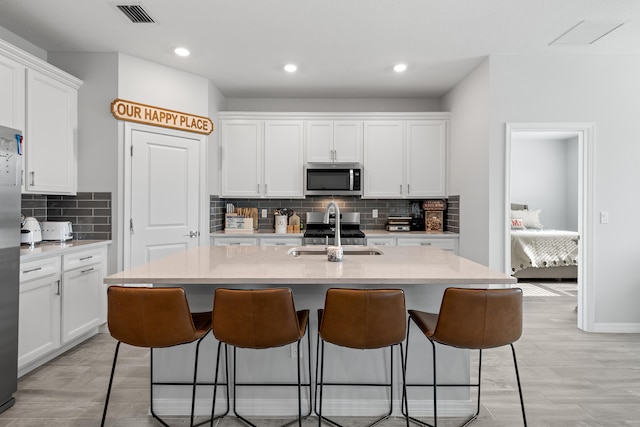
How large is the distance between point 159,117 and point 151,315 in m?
2.84

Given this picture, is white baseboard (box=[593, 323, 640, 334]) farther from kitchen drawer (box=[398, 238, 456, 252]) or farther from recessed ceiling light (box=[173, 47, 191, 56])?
recessed ceiling light (box=[173, 47, 191, 56])

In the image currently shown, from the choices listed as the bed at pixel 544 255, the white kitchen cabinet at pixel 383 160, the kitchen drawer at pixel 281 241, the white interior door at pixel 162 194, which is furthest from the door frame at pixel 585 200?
the white interior door at pixel 162 194

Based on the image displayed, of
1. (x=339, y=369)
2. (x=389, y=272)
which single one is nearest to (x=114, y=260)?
(x=339, y=369)

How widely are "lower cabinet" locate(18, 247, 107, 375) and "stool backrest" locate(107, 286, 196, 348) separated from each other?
1363 mm

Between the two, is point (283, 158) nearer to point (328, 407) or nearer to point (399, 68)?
point (399, 68)

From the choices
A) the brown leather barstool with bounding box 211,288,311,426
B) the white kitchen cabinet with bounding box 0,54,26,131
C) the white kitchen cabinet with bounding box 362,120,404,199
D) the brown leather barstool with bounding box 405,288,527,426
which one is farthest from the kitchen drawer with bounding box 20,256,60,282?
the white kitchen cabinet with bounding box 362,120,404,199

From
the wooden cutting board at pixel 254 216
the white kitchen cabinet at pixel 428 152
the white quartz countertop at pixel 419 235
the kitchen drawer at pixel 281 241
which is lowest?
the kitchen drawer at pixel 281 241

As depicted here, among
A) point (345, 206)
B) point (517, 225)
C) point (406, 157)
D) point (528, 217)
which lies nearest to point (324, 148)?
point (345, 206)

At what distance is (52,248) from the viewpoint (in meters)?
3.15

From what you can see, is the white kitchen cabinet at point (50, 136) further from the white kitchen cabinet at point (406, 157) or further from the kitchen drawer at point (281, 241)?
the white kitchen cabinet at point (406, 157)

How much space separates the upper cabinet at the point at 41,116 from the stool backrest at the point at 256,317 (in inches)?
95.9

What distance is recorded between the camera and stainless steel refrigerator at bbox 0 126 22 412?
2.38 metres

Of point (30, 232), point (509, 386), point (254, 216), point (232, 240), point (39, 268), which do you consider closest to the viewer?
point (509, 386)

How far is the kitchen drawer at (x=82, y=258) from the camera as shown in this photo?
3240mm
